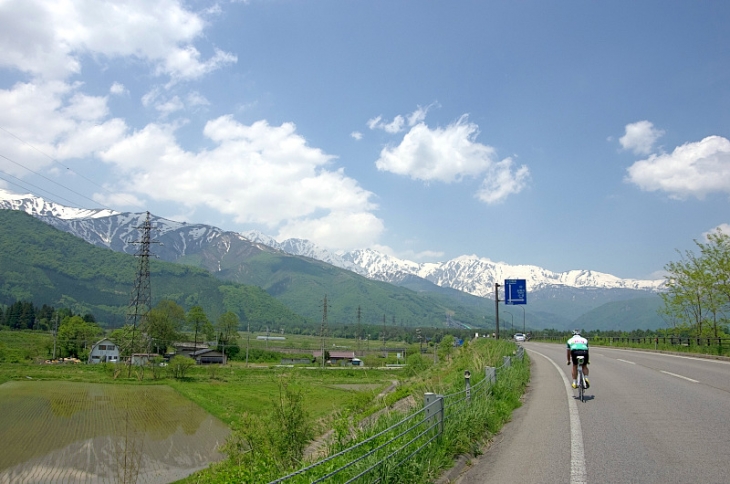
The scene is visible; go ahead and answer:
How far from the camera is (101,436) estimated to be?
26844mm

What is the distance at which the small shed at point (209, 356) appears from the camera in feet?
282

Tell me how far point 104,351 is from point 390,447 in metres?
86.4

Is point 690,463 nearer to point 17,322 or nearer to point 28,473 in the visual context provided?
point 28,473

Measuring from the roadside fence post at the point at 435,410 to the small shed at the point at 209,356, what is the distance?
8384 centimetres

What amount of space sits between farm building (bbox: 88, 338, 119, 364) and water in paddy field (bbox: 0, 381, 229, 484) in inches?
1417

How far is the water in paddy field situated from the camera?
20.6 meters

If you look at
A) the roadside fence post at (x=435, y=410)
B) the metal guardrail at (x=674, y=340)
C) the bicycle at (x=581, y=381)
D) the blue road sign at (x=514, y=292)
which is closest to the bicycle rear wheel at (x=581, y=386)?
the bicycle at (x=581, y=381)

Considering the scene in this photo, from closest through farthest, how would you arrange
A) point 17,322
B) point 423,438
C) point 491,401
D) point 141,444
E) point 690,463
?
point 690,463 < point 423,438 < point 491,401 < point 141,444 < point 17,322

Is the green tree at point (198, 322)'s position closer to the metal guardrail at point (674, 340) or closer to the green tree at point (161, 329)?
the green tree at point (161, 329)

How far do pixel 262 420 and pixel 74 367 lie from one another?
62.5 metres

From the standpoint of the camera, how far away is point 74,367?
213 feet

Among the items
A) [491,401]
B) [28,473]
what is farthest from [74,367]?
[491,401]

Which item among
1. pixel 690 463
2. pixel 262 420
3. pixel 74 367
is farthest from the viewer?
pixel 74 367

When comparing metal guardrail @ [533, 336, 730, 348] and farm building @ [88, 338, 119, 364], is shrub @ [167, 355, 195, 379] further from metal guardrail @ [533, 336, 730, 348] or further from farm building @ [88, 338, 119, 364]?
metal guardrail @ [533, 336, 730, 348]
